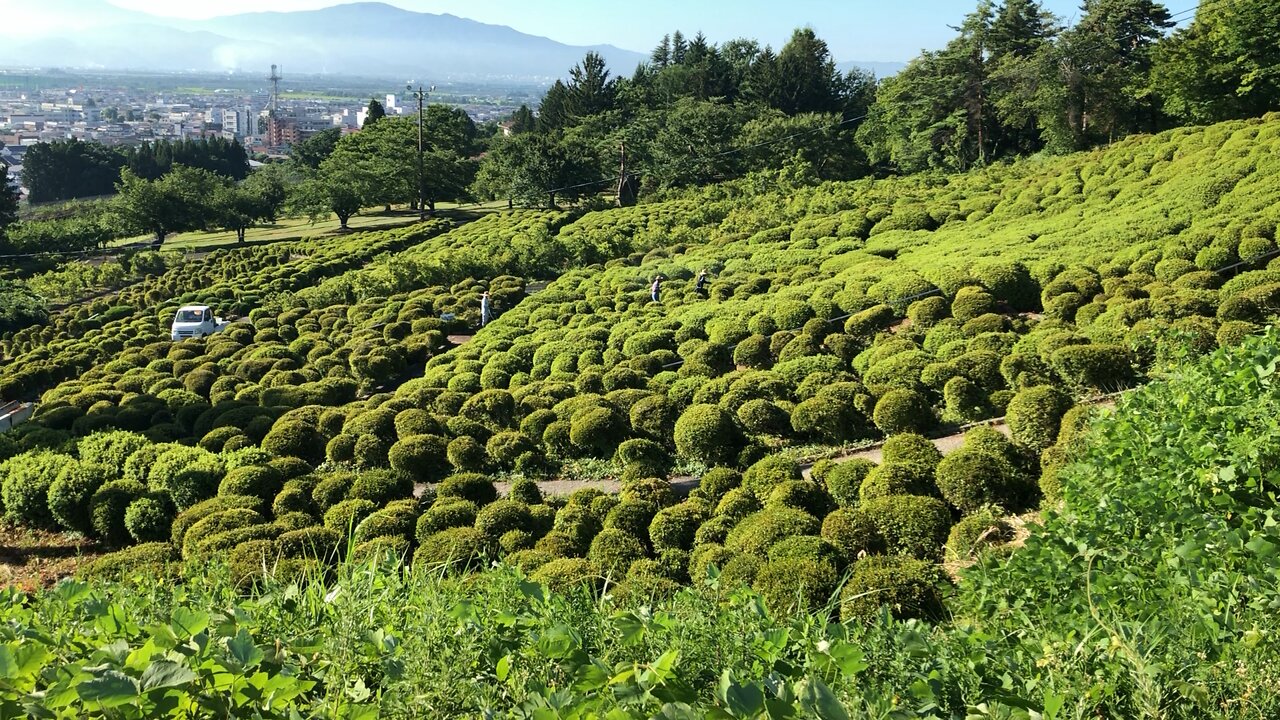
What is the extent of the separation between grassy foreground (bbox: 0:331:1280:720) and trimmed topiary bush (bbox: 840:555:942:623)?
5.97ft

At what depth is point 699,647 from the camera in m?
3.44

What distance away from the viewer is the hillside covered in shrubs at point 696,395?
346 inches

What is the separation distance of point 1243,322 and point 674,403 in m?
7.69

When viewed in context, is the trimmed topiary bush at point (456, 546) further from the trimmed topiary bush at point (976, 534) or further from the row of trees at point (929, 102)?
the row of trees at point (929, 102)

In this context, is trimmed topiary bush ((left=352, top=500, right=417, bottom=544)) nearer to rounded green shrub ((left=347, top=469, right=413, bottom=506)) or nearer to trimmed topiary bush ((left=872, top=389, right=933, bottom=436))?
rounded green shrub ((left=347, top=469, right=413, bottom=506))

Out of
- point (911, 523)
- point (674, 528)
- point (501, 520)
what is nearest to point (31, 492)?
point (501, 520)

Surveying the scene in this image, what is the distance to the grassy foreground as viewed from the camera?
257 cm

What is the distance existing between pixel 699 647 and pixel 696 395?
10.2 meters

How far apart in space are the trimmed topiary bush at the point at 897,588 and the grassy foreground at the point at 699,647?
5.97ft

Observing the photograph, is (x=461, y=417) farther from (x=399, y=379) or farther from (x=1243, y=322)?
(x=1243, y=322)

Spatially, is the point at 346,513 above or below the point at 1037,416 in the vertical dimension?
below

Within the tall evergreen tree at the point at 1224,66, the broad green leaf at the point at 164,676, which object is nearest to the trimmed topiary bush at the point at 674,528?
the broad green leaf at the point at 164,676

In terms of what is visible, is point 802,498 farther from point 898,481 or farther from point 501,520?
point 501,520

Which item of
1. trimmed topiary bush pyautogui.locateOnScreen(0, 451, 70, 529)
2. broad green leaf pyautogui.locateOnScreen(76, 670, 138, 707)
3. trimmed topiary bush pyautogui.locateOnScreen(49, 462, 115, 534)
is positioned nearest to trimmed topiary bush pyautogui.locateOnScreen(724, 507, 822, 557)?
broad green leaf pyautogui.locateOnScreen(76, 670, 138, 707)
